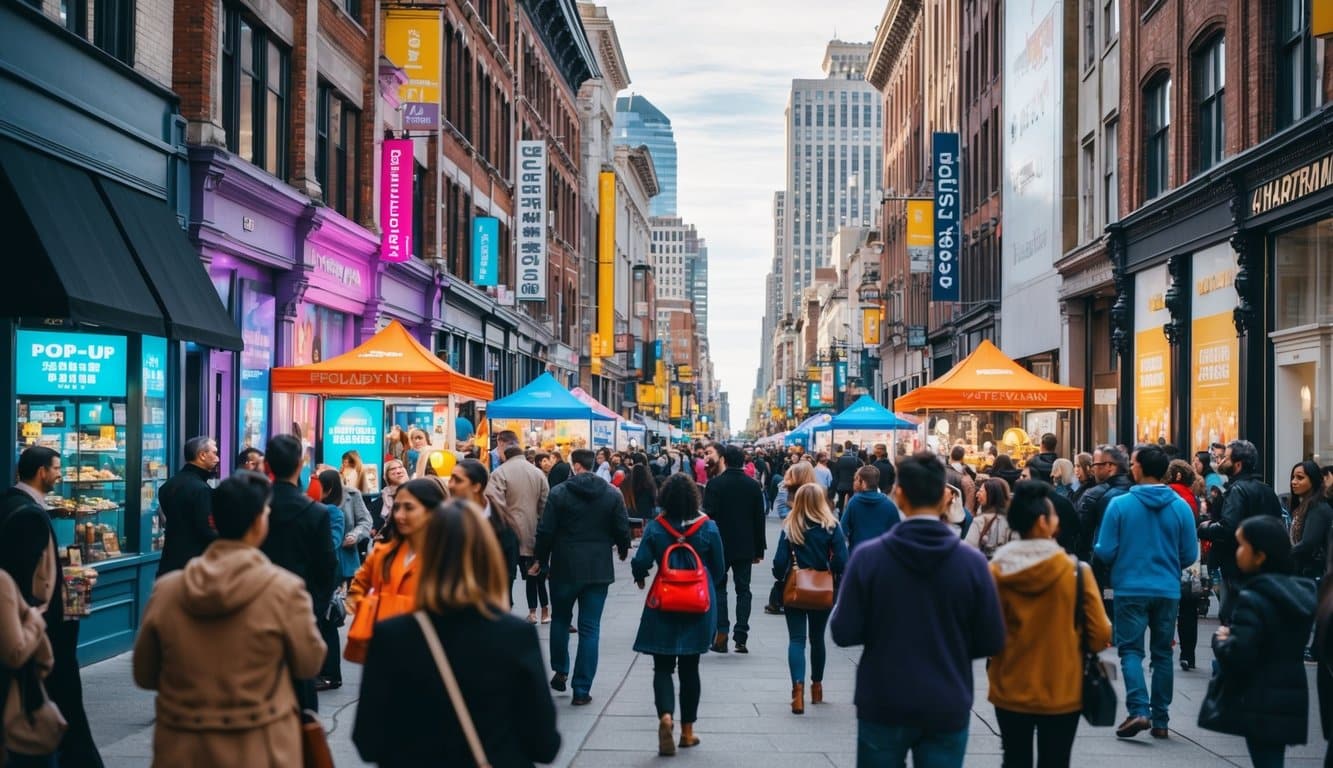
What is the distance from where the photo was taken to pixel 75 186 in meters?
12.9

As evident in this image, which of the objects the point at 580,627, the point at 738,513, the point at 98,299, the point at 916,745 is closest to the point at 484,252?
the point at 738,513

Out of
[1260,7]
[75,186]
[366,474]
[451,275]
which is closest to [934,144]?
[451,275]

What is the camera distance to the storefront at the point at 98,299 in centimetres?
1177

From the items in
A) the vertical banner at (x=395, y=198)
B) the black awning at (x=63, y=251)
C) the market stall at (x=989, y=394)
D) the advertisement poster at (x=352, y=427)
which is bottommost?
the advertisement poster at (x=352, y=427)

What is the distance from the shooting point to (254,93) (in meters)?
19.6

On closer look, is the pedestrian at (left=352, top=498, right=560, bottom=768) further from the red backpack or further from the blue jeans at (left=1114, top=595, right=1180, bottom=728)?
the blue jeans at (left=1114, top=595, right=1180, bottom=728)

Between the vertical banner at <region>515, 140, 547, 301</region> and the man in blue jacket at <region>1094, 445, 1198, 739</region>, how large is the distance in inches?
1282

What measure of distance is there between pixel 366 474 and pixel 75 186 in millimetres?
5020

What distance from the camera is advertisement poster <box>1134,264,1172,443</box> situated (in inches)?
949

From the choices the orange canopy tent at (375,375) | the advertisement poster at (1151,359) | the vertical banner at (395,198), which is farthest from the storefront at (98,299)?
the advertisement poster at (1151,359)

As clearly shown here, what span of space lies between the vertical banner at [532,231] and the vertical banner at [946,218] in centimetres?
1186

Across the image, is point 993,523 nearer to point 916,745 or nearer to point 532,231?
point 916,745

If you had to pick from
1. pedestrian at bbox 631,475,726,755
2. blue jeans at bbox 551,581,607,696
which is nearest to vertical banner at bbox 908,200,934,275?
blue jeans at bbox 551,581,607,696

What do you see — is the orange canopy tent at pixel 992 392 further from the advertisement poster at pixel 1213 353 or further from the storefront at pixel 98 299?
the storefront at pixel 98 299
